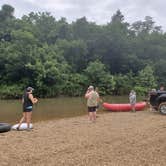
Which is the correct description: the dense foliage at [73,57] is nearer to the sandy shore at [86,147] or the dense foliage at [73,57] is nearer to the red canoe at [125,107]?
the red canoe at [125,107]

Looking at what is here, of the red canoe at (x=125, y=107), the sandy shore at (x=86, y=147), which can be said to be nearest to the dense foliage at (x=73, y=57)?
the red canoe at (x=125, y=107)

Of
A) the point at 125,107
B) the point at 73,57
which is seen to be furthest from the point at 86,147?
the point at 73,57

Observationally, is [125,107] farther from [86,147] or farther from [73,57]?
[73,57]

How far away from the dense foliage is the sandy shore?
86.8 ft

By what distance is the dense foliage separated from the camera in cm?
4084

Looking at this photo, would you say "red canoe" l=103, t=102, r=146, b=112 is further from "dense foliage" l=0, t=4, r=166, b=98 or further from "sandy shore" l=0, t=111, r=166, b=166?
"dense foliage" l=0, t=4, r=166, b=98

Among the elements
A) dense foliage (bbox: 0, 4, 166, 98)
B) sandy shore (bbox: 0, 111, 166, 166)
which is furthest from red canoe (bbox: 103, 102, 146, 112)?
dense foliage (bbox: 0, 4, 166, 98)

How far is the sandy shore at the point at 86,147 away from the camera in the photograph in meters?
7.70

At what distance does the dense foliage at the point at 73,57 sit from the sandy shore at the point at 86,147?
1041 inches

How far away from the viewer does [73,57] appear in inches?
2030

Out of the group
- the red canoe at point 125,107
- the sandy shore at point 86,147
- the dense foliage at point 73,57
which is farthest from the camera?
the dense foliage at point 73,57

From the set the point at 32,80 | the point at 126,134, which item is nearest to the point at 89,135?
the point at 126,134

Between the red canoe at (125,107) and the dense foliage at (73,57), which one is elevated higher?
the dense foliage at (73,57)

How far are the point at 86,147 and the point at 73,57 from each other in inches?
1680
